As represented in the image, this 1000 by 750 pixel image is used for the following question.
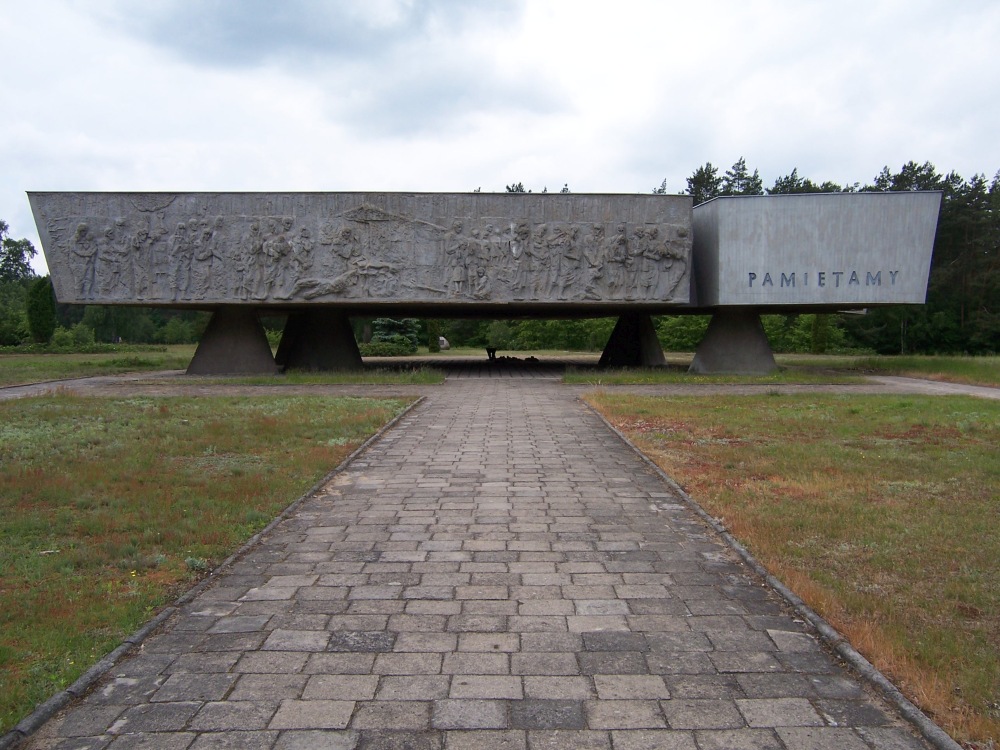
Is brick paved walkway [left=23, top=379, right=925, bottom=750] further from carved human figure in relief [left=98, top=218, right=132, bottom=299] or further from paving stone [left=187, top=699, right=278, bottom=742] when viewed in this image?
carved human figure in relief [left=98, top=218, right=132, bottom=299]

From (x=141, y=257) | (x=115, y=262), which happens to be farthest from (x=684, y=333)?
(x=115, y=262)

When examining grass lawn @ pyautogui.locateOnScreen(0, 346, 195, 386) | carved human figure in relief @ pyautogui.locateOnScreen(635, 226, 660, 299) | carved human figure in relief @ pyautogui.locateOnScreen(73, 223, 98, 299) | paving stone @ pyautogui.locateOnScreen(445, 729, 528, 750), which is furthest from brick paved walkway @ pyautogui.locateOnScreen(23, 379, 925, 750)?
grass lawn @ pyautogui.locateOnScreen(0, 346, 195, 386)

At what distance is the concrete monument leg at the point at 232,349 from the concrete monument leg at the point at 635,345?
12.5 m

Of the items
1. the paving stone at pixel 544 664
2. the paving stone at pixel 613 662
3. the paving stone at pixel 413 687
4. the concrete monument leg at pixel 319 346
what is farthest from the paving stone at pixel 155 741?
the concrete monument leg at pixel 319 346

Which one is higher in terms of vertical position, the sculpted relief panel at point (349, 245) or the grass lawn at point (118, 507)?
the sculpted relief panel at point (349, 245)

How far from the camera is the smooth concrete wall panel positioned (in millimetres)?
20750

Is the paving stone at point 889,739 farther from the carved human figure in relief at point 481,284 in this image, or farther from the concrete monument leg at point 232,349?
the concrete monument leg at point 232,349

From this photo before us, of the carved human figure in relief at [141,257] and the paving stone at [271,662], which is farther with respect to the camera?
the carved human figure in relief at [141,257]

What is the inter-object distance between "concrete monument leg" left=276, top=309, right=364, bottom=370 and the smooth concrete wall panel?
12.5m

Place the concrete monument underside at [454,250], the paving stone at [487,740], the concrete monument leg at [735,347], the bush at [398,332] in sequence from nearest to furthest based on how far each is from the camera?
the paving stone at [487,740] < the concrete monument underside at [454,250] < the concrete monument leg at [735,347] < the bush at [398,332]

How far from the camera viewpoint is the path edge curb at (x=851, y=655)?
2.93 meters

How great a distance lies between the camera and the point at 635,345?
28.4 m

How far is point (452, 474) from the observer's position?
26.6 ft

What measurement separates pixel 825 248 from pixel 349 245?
43.2ft
